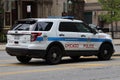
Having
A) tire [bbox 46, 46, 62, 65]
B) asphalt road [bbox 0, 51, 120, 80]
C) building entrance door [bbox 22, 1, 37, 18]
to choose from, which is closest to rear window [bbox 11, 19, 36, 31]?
tire [bbox 46, 46, 62, 65]

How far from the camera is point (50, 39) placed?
18578 millimetres

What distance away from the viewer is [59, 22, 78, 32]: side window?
1927cm

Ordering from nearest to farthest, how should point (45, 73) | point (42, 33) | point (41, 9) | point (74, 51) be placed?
point (45, 73)
point (42, 33)
point (74, 51)
point (41, 9)

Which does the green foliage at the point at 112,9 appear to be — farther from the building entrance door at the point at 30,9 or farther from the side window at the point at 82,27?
the side window at the point at 82,27

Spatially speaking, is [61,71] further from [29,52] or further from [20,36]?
[20,36]

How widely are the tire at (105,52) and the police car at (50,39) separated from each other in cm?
46

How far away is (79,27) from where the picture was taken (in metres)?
20.0

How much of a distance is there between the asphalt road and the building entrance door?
30.0 m

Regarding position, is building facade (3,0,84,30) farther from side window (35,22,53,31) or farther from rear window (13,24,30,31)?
side window (35,22,53,31)

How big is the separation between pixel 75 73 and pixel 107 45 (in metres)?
5.68

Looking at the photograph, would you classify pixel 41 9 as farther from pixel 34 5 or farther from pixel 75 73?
pixel 75 73

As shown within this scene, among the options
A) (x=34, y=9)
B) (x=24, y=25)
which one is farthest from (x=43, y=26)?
(x=34, y=9)

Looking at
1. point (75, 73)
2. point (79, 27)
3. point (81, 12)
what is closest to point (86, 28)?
point (79, 27)

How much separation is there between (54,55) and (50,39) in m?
0.68
